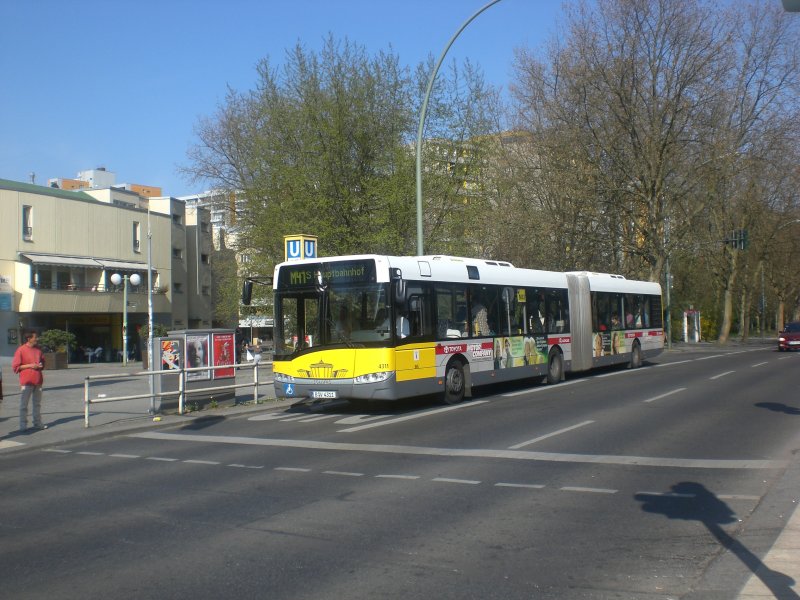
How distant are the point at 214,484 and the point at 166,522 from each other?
1.79 meters

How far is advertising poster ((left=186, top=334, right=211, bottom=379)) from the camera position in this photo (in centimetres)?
1686

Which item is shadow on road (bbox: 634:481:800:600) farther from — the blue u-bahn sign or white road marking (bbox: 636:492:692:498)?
the blue u-bahn sign

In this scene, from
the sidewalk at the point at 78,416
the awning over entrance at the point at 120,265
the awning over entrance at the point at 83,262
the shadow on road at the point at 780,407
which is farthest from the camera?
the awning over entrance at the point at 120,265

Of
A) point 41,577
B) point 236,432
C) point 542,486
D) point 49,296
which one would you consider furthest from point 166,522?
point 49,296

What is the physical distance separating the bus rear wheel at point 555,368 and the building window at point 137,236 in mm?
39159

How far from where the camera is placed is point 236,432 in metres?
13.8

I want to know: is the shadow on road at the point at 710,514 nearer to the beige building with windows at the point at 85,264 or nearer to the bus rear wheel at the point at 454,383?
the bus rear wheel at the point at 454,383

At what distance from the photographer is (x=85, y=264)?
47.3 m

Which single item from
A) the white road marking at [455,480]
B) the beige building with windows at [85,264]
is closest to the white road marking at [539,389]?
the white road marking at [455,480]

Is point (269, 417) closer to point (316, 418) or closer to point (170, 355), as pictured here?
point (316, 418)

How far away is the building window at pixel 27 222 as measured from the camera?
4512 centimetres

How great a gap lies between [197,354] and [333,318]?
365 centimetres

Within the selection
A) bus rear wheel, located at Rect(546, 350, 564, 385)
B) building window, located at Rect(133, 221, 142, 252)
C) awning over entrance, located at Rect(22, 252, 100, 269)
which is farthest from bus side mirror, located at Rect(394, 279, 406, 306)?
building window, located at Rect(133, 221, 142, 252)

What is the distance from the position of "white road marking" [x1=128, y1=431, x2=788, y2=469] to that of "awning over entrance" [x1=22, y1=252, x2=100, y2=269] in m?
35.5
